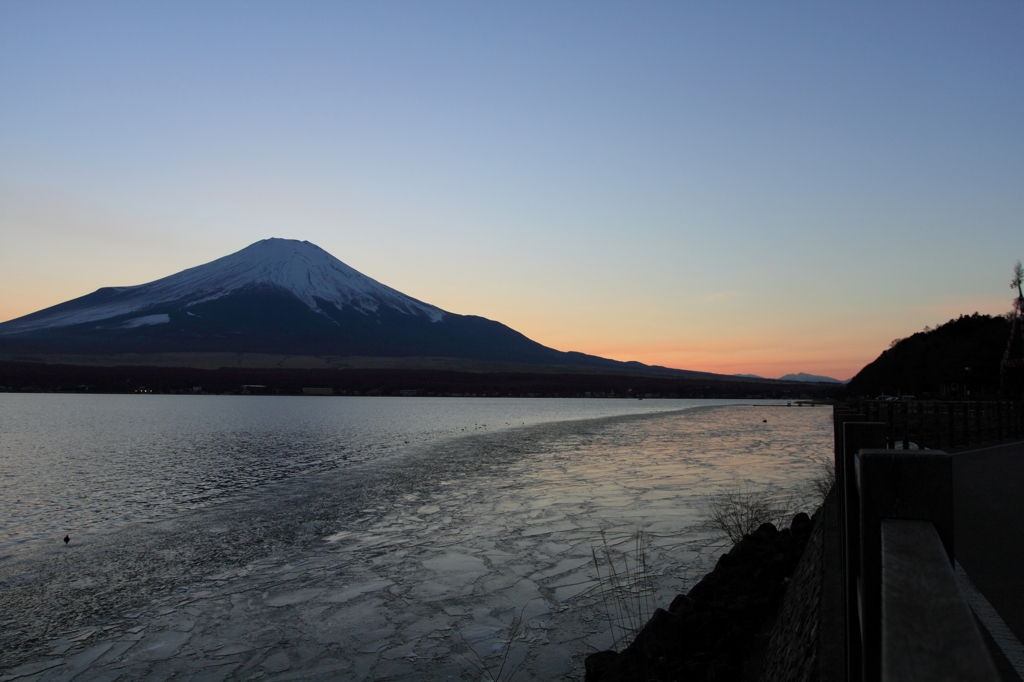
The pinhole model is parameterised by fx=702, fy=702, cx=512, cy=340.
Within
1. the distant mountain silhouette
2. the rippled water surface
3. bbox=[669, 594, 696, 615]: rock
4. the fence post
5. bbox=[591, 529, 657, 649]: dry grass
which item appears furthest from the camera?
the distant mountain silhouette

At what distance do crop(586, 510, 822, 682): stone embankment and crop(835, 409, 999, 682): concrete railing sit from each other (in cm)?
332

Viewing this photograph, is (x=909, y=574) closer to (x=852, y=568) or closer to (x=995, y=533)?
(x=852, y=568)

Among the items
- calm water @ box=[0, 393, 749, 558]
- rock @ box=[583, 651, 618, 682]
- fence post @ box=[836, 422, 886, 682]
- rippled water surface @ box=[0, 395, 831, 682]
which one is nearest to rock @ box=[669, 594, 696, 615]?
rippled water surface @ box=[0, 395, 831, 682]

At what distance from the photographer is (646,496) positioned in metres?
17.3

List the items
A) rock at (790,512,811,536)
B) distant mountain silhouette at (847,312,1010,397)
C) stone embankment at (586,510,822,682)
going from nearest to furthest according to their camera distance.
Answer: stone embankment at (586,510,822,682)
rock at (790,512,811,536)
distant mountain silhouette at (847,312,1010,397)

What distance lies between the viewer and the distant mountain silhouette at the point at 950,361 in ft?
161

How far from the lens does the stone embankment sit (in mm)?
6047

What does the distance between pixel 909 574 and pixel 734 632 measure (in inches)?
272

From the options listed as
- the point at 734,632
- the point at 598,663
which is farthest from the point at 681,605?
the point at 598,663

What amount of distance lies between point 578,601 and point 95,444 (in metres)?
30.0

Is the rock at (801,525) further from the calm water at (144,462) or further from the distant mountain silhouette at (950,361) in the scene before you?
the distant mountain silhouette at (950,361)

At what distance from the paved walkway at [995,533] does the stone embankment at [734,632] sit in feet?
4.22

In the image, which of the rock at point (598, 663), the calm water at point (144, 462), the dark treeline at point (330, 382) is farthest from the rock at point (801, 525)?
the dark treeline at point (330, 382)

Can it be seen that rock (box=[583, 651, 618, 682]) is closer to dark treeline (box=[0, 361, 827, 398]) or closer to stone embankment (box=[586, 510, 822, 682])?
stone embankment (box=[586, 510, 822, 682])
